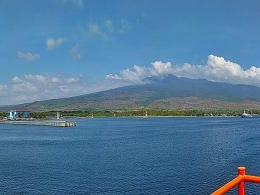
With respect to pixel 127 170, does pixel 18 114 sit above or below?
above

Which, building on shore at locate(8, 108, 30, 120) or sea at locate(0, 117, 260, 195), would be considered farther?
building on shore at locate(8, 108, 30, 120)

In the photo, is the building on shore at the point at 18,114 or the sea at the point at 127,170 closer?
the sea at the point at 127,170

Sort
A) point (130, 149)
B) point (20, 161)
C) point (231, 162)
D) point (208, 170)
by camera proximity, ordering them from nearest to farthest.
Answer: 1. point (208, 170)
2. point (231, 162)
3. point (20, 161)
4. point (130, 149)

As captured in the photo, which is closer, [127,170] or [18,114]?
[127,170]

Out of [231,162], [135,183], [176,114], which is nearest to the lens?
[135,183]

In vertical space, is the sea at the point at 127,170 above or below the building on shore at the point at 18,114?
below

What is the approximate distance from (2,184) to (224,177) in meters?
14.9

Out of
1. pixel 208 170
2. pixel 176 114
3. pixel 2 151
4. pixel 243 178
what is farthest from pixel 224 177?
pixel 176 114

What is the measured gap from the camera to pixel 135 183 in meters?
22.0

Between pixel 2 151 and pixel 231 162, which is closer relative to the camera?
pixel 231 162

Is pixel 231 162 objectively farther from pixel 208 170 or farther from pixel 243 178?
pixel 243 178

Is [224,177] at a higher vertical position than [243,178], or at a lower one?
lower

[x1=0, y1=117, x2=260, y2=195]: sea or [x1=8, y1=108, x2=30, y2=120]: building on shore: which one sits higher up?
[x1=8, y1=108, x2=30, y2=120]: building on shore

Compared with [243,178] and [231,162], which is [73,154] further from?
[243,178]
